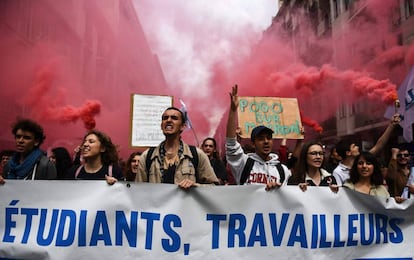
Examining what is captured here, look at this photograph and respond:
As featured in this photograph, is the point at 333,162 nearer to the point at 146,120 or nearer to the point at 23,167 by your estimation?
the point at 146,120

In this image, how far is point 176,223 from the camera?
107 inches

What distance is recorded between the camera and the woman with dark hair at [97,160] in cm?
300

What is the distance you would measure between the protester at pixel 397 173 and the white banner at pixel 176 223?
1593 mm

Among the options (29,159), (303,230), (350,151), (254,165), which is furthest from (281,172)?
(29,159)

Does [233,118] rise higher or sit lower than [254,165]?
higher

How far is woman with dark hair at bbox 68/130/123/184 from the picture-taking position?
3.00m

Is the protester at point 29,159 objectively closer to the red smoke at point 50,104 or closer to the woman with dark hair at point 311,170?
the woman with dark hair at point 311,170

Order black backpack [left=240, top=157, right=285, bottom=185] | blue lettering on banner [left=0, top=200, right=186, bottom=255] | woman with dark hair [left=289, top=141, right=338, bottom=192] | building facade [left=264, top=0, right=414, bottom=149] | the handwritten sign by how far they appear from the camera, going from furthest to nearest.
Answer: building facade [left=264, top=0, right=414, bottom=149] → the handwritten sign → woman with dark hair [left=289, top=141, right=338, bottom=192] → black backpack [left=240, top=157, right=285, bottom=185] → blue lettering on banner [left=0, top=200, right=186, bottom=255]

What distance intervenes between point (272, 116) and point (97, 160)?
2745 millimetres

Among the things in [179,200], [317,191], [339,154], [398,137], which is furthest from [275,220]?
[398,137]

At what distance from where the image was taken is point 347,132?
9.27m

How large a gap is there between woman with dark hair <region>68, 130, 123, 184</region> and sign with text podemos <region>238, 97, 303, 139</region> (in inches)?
92.1

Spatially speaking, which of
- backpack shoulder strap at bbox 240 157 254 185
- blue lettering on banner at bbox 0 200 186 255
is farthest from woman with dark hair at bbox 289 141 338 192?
blue lettering on banner at bbox 0 200 186 255

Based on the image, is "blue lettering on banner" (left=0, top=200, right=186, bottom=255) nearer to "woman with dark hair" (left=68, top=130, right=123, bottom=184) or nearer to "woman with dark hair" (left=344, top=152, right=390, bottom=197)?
"woman with dark hair" (left=68, top=130, right=123, bottom=184)
